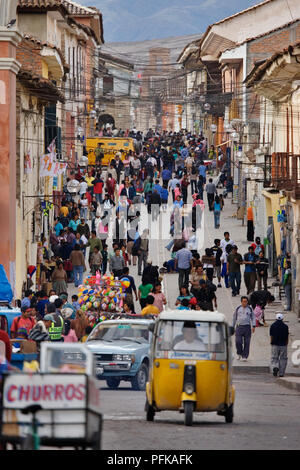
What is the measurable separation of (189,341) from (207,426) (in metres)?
1.20

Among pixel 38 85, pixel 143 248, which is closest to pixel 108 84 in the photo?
pixel 143 248

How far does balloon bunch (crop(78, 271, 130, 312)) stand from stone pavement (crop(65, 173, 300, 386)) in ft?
9.38

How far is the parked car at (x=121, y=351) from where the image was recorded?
22375mm

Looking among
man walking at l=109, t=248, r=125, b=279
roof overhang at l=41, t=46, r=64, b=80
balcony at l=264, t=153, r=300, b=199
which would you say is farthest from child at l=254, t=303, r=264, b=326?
roof overhang at l=41, t=46, r=64, b=80

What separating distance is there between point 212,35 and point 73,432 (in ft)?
188

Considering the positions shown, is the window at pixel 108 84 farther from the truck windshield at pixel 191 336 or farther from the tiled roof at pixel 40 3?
the truck windshield at pixel 191 336

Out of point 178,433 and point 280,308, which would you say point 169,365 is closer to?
point 178,433

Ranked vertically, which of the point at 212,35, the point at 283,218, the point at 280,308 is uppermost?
the point at 212,35

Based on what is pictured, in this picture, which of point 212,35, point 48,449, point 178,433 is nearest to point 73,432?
point 48,449

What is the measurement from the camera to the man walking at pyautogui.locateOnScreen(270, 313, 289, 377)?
82.4ft

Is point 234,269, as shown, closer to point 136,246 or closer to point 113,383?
point 136,246

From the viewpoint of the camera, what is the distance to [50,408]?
10.3m

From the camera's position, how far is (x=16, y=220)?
33031 millimetres

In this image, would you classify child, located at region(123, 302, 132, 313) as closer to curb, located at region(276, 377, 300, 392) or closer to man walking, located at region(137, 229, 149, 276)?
curb, located at region(276, 377, 300, 392)
